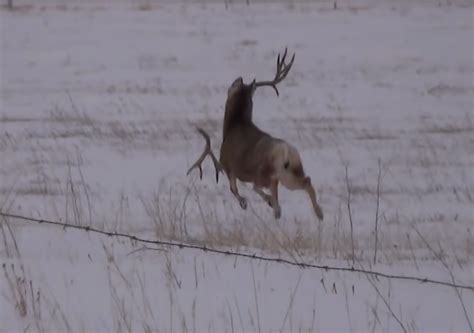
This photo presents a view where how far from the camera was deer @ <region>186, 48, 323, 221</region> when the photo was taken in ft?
25.7

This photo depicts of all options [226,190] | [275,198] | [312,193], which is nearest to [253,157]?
[275,198]

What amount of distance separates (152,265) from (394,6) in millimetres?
33952

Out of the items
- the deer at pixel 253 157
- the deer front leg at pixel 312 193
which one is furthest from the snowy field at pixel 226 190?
the deer at pixel 253 157

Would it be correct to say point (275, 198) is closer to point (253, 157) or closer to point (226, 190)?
point (253, 157)

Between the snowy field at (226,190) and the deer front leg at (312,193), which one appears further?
the deer front leg at (312,193)

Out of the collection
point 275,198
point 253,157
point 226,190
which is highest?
point 253,157

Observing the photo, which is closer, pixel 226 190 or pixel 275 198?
pixel 275 198

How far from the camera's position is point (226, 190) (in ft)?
32.6

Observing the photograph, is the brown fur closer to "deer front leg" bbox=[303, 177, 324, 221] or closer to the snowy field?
"deer front leg" bbox=[303, 177, 324, 221]

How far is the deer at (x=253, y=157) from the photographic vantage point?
7832 millimetres

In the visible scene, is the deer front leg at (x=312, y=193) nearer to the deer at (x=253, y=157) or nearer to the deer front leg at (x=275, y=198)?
the deer at (x=253, y=157)

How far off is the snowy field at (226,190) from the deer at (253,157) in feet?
0.96

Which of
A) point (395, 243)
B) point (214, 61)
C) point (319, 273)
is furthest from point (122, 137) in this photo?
point (214, 61)

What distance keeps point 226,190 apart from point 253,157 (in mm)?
1950
